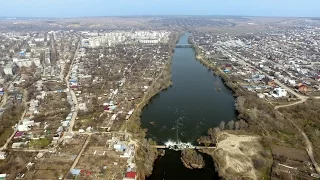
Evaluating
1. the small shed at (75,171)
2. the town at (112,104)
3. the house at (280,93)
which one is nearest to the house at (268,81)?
the town at (112,104)

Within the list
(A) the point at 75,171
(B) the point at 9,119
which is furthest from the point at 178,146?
(B) the point at 9,119

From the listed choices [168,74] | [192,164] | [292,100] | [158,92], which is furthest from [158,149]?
[168,74]

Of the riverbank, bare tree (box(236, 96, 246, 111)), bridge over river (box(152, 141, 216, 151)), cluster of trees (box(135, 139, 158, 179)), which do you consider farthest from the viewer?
bare tree (box(236, 96, 246, 111))

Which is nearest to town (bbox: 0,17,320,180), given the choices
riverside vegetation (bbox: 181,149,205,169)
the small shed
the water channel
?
the small shed

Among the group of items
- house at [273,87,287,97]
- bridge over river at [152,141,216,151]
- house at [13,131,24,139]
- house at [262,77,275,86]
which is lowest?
bridge over river at [152,141,216,151]

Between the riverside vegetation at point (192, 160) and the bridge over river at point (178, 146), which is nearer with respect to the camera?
the riverside vegetation at point (192, 160)

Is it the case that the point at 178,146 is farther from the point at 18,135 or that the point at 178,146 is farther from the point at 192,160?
the point at 18,135

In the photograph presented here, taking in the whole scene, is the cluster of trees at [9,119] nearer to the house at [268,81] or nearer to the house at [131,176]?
the house at [131,176]

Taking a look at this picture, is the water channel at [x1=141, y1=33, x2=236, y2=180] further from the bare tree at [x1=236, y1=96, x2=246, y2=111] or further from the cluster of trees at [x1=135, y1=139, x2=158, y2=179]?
the bare tree at [x1=236, y1=96, x2=246, y2=111]
